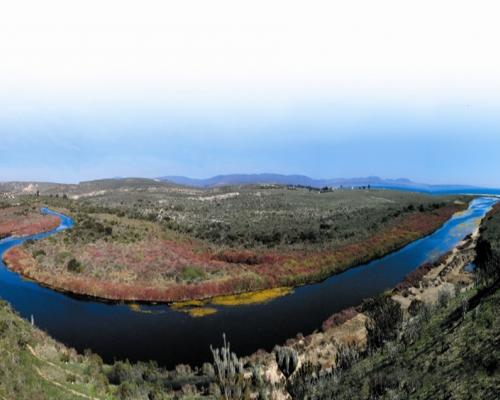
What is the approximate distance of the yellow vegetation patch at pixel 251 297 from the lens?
3516 centimetres

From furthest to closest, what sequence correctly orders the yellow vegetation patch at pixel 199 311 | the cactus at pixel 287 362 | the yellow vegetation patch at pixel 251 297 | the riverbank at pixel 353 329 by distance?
the yellow vegetation patch at pixel 251 297 < the yellow vegetation patch at pixel 199 311 < the cactus at pixel 287 362 < the riverbank at pixel 353 329

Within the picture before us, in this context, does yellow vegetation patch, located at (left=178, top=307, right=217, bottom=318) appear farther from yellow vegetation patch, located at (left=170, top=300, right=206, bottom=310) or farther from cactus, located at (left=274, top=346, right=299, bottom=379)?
cactus, located at (left=274, top=346, right=299, bottom=379)

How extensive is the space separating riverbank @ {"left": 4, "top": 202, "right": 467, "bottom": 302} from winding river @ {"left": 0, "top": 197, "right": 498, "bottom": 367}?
5.36 feet

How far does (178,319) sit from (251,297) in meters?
7.50

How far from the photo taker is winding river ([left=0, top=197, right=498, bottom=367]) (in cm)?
2598

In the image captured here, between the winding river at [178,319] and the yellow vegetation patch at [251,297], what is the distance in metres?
1.04

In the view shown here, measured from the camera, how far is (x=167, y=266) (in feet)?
139

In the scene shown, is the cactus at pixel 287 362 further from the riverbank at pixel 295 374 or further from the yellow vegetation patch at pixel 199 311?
the yellow vegetation patch at pixel 199 311

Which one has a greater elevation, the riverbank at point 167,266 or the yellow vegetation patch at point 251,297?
the riverbank at point 167,266

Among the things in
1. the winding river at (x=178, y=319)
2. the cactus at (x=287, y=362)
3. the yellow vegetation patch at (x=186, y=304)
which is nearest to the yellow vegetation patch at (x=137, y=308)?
the winding river at (x=178, y=319)

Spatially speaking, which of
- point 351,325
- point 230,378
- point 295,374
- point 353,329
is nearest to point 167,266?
point 351,325

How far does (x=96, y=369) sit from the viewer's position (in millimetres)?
19797

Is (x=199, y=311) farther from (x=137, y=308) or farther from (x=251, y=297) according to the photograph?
(x=251, y=297)

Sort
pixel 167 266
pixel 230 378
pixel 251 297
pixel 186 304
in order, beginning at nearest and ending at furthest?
pixel 230 378, pixel 186 304, pixel 251 297, pixel 167 266
